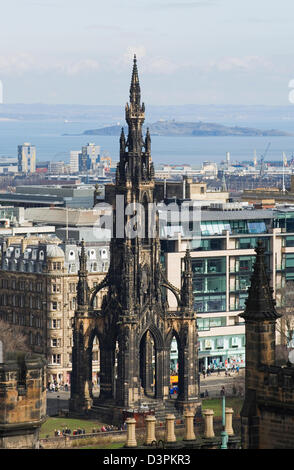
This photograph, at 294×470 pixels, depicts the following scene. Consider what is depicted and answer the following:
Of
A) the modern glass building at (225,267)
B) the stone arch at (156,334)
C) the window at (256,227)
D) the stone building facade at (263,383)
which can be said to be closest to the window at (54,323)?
the modern glass building at (225,267)

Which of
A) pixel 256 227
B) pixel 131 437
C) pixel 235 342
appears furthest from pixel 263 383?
pixel 256 227

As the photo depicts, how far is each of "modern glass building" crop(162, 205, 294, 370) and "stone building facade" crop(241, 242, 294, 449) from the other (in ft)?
350

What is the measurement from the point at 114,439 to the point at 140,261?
13669mm

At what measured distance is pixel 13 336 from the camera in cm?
17038

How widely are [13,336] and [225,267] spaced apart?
24.9 meters

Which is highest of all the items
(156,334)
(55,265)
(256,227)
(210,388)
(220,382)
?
(256,227)

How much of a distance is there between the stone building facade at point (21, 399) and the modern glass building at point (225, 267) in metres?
110

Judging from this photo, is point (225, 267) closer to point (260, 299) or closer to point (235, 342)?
point (235, 342)

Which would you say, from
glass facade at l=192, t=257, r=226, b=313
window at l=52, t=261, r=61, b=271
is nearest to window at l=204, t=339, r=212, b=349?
glass facade at l=192, t=257, r=226, b=313

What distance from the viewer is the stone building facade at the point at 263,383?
70.6m

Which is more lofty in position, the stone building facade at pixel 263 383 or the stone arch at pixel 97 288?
the stone arch at pixel 97 288

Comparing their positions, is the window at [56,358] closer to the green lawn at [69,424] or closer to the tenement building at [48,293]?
the tenement building at [48,293]
